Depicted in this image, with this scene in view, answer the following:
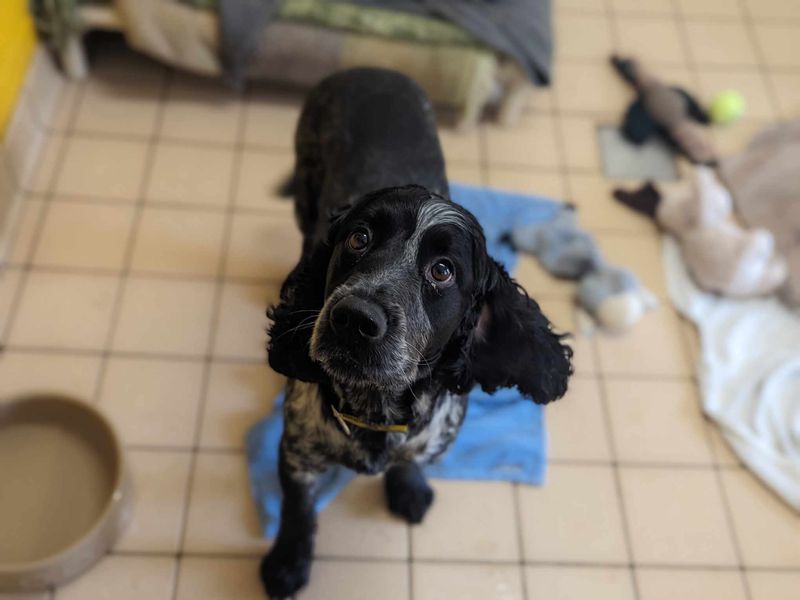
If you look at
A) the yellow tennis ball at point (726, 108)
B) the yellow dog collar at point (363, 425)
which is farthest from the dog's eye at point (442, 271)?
the yellow tennis ball at point (726, 108)

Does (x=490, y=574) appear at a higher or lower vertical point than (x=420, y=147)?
lower

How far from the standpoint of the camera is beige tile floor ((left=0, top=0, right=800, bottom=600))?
9.11 feet

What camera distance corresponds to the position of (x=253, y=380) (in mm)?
3084

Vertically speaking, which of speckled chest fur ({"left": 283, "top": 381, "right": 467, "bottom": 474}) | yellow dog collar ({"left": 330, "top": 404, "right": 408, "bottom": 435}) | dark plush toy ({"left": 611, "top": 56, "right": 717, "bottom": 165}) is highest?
yellow dog collar ({"left": 330, "top": 404, "right": 408, "bottom": 435})

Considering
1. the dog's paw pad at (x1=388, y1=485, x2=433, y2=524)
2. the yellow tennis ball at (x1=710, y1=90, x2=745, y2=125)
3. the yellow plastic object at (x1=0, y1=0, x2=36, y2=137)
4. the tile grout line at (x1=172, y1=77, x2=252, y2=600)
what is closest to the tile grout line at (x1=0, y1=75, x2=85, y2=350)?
the yellow plastic object at (x1=0, y1=0, x2=36, y2=137)

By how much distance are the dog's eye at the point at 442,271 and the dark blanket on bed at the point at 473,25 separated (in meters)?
1.95

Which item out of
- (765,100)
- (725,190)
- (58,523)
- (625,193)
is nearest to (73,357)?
(58,523)

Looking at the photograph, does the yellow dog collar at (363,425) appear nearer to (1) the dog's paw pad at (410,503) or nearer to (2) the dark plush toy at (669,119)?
(1) the dog's paw pad at (410,503)

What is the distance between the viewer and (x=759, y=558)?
2.91m

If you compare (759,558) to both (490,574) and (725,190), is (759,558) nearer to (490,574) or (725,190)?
(490,574)

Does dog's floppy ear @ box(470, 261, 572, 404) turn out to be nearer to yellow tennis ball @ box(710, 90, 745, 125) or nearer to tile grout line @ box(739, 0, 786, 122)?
yellow tennis ball @ box(710, 90, 745, 125)

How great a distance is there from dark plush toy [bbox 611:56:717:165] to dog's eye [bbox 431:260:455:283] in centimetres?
242

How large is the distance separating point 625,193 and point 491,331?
1.93m

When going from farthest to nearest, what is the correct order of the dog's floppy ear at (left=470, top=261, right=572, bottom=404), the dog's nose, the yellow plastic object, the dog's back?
1. the yellow plastic object
2. the dog's back
3. the dog's floppy ear at (left=470, top=261, right=572, bottom=404)
4. the dog's nose
